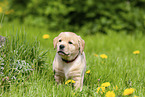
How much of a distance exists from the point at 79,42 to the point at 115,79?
0.82 m

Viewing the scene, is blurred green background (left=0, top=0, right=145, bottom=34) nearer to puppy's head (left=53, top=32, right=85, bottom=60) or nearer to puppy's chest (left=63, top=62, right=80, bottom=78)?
puppy's head (left=53, top=32, right=85, bottom=60)

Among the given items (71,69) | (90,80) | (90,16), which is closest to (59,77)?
(71,69)

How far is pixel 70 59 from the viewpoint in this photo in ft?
9.09

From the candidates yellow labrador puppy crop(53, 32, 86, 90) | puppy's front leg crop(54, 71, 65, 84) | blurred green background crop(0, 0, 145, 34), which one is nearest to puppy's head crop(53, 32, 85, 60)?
yellow labrador puppy crop(53, 32, 86, 90)

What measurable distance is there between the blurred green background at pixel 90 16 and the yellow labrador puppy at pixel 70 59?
3978 millimetres

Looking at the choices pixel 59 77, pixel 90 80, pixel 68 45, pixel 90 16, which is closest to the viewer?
pixel 68 45

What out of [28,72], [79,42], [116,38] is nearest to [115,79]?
[79,42]

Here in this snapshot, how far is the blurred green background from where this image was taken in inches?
269

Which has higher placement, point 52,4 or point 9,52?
point 52,4

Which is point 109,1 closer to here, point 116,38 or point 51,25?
point 116,38

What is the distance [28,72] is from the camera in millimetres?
3027

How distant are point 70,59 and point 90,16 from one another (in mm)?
4389

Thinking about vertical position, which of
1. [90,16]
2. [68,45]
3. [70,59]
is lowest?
[70,59]

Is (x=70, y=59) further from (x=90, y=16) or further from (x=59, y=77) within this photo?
(x=90, y=16)
